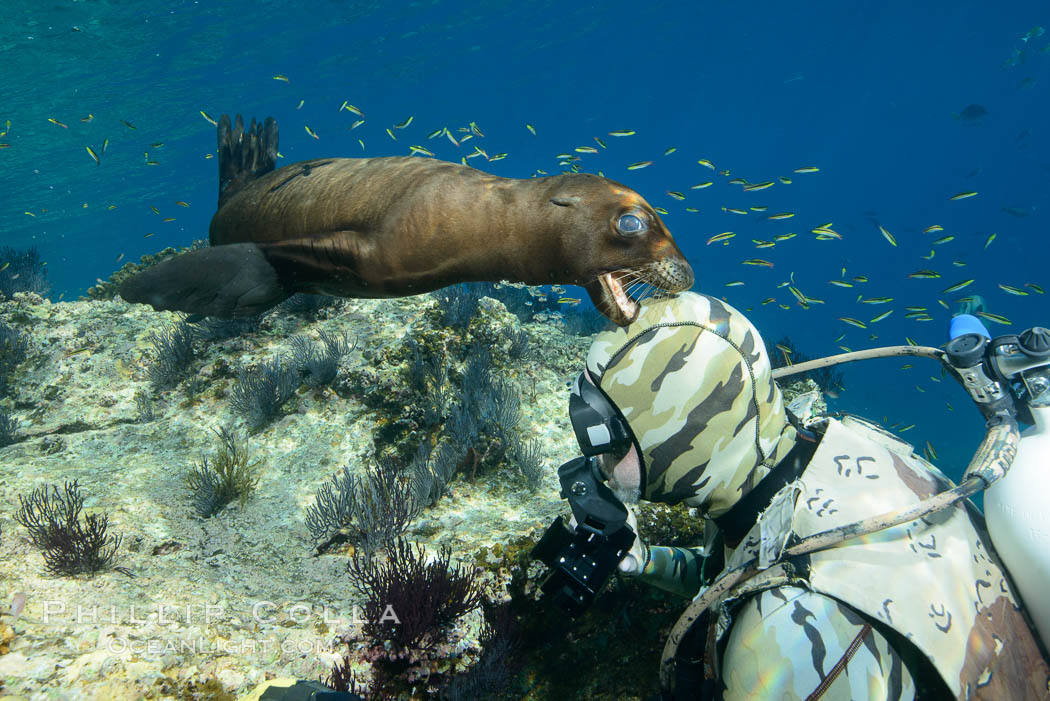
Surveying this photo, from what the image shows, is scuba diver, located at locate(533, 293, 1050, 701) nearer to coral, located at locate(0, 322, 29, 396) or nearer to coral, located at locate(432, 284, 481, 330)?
coral, located at locate(432, 284, 481, 330)

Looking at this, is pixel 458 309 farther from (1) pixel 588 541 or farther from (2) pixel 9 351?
(2) pixel 9 351

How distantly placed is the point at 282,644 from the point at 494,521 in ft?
6.32

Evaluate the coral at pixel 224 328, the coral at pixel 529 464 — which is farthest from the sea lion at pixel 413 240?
the coral at pixel 224 328

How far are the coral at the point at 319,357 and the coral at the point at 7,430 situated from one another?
9.80 ft

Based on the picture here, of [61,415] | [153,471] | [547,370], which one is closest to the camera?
[153,471]

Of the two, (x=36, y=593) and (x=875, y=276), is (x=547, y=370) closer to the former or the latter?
(x=36, y=593)

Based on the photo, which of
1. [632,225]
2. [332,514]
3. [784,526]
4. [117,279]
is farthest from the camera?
[117,279]

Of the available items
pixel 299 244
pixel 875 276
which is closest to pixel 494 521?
pixel 299 244

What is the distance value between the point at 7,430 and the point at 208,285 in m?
4.29

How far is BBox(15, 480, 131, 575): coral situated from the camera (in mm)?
3314

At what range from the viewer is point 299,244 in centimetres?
370

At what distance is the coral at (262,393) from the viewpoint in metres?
5.52

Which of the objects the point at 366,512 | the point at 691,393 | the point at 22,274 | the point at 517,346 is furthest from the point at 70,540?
the point at 22,274

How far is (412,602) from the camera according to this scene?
9.82 ft
